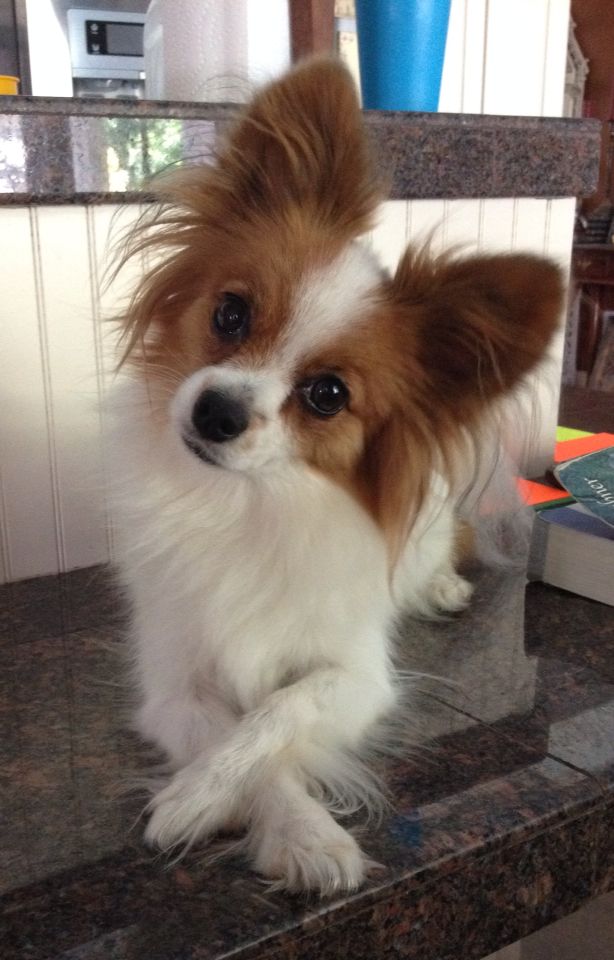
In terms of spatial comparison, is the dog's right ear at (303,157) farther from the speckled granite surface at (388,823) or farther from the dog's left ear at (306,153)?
the speckled granite surface at (388,823)

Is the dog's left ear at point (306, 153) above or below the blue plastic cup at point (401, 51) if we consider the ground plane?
below

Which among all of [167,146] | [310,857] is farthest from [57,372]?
[310,857]

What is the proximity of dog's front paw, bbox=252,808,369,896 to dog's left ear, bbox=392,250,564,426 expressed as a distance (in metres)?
0.51

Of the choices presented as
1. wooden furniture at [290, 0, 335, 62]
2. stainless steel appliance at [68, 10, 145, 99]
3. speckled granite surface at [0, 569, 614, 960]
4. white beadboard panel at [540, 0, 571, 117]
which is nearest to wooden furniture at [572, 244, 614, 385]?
stainless steel appliance at [68, 10, 145, 99]

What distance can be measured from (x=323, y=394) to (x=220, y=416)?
0.14 meters

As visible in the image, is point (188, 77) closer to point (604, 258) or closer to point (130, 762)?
point (130, 762)

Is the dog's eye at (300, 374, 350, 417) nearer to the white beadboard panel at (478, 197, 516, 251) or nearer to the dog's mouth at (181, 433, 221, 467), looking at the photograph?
the dog's mouth at (181, 433, 221, 467)

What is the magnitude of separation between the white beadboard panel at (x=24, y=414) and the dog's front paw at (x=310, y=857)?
883 millimetres

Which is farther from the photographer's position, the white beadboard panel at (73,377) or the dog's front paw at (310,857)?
the white beadboard panel at (73,377)

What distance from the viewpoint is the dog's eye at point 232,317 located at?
116 centimetres

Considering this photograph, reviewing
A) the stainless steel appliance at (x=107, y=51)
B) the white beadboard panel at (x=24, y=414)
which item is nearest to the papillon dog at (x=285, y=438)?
the white beadboard panel at (x=24, y=414)

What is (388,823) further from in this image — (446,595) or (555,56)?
(555,56)

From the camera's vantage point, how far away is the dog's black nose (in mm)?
1079

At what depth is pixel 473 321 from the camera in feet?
3.48
